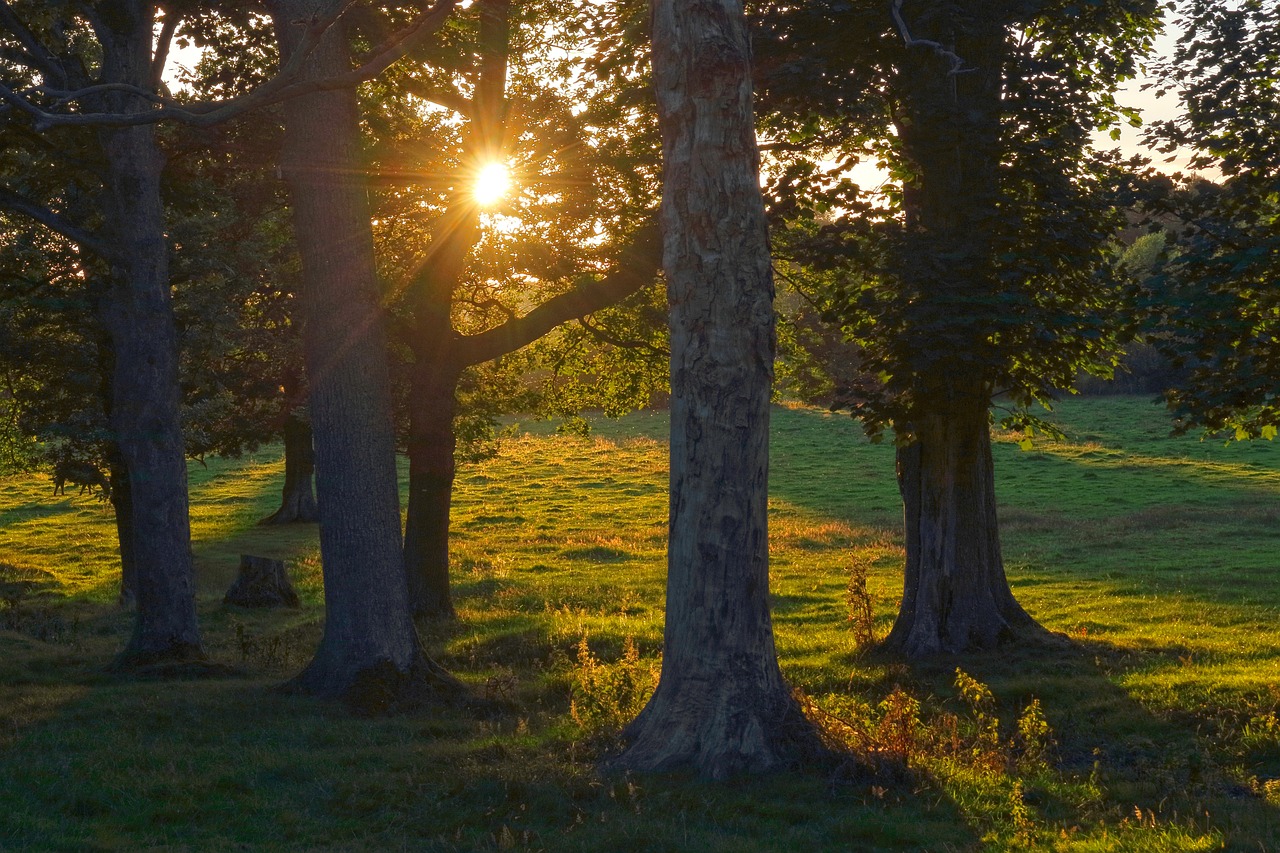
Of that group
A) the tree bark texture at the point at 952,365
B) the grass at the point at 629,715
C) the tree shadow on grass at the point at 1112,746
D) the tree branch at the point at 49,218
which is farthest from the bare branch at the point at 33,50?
the tree shadow on grass at the point at 1112,746

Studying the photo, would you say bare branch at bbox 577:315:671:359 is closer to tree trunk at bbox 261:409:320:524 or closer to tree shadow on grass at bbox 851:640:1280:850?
tree shadow on grass at bbox 851:640:1280:850

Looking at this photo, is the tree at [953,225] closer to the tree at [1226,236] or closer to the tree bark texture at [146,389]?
the tree at [1226,236]

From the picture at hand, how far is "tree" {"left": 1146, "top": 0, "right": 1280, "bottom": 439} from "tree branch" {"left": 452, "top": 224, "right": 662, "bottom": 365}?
7055 mm

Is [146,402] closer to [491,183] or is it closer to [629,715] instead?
[491,183]

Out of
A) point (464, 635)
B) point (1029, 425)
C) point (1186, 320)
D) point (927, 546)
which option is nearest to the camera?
point (1186, 320)

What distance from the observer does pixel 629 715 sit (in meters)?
10.5

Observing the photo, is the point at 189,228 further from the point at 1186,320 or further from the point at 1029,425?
the point at 1186,320

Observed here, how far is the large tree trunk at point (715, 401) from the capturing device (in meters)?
8.73

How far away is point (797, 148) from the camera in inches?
664

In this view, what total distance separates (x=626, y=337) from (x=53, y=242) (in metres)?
12.1

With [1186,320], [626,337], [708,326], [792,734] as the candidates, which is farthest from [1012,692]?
[626,337]

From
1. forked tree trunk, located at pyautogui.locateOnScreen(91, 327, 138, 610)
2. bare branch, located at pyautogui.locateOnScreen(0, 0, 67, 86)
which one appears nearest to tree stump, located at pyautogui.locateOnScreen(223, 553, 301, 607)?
forked tree trunk, located at pyautogui.locateOnScreen(91, 327, 138, 610)

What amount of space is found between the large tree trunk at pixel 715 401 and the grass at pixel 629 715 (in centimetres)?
78

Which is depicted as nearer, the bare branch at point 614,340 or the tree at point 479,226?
the tree at point 479,226
